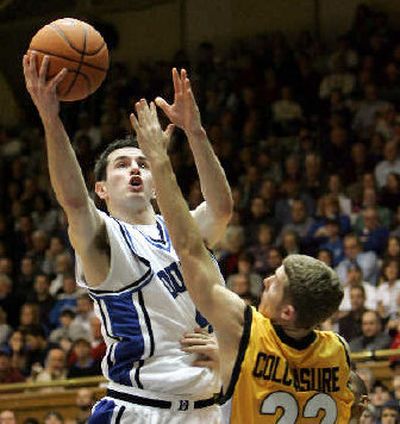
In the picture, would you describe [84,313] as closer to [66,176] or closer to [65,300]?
[65,300]

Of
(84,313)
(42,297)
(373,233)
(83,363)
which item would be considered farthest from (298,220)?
(42,297)

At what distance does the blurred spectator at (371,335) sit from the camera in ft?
29.8

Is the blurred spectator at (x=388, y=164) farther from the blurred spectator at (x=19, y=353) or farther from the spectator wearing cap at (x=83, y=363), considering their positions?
the blurred spectator at (x=19, y=353)

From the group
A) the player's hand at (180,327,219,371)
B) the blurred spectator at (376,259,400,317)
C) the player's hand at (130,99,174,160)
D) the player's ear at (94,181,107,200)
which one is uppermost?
the player's hand at (130,99,174,160)

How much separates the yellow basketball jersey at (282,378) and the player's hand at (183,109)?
1056mm

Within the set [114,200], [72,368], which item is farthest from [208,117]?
[114,200]

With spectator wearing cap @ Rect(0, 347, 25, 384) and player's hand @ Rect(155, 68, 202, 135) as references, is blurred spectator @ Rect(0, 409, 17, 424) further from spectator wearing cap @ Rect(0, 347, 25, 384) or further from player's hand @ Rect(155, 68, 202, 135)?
player's hand @ Rect(155, 68, 202, 135)

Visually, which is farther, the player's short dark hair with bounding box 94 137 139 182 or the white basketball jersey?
the player's short dark hair with bounding box 94 137 139 182

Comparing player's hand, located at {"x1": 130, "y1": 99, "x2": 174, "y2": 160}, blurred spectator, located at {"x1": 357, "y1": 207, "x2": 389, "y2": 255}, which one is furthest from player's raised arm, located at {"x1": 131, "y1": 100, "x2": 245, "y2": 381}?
blurred spectator, located at {"x1": 357, "y1": 207, "x2": 389, "y2": 255}

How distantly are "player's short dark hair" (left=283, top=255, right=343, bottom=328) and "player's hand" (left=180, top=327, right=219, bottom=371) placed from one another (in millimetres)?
851

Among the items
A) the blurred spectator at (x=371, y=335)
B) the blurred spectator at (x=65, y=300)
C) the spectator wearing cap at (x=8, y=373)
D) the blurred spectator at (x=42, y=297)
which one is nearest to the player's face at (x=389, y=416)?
the blurred spectator at (x=371, y=335)

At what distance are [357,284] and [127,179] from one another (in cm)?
479

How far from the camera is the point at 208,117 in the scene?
14281 mm

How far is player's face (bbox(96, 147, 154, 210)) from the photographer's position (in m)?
5.25
